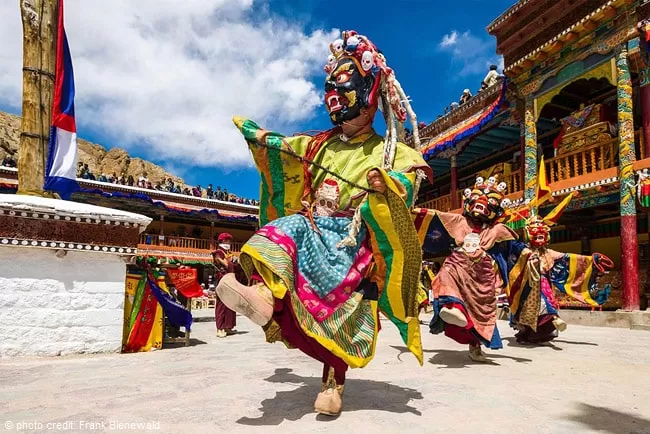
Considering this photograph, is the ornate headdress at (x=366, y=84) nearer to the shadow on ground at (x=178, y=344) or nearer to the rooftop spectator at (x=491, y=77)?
the shadow on ground at (x=178, y=344)

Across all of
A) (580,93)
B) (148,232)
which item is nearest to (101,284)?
(580,93)

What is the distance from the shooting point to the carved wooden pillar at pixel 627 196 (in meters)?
9.40

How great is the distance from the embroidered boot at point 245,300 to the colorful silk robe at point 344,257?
8 centimetres

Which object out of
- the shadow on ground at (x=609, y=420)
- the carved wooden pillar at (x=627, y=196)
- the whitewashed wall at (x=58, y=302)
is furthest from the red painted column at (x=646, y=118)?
the whitewashed wall at (x=58, y=302)

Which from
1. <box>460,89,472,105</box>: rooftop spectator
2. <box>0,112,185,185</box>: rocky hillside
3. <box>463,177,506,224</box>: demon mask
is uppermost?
<box>0,112,185,185</box>: rocky hillside

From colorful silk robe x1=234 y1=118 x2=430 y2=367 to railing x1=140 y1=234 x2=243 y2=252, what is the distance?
71.3 ft

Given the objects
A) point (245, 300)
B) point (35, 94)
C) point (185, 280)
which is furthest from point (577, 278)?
point (35, 94)

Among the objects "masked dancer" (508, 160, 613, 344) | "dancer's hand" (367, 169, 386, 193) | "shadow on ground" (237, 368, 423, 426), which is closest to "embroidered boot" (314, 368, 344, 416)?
"shadow on ground" (237, 368, 423, 426)

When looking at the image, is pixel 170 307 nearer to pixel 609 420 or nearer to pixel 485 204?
pixel 485 204

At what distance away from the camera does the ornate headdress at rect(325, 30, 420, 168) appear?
3.19 metres

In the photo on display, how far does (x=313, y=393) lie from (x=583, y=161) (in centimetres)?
991

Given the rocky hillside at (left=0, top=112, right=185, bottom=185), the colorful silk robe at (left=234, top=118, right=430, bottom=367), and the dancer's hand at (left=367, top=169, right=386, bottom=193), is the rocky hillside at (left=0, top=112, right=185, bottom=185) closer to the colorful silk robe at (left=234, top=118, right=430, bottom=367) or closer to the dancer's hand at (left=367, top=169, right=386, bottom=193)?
the colorful silk robe at (left=234, top=118, right=430, bottom=367)

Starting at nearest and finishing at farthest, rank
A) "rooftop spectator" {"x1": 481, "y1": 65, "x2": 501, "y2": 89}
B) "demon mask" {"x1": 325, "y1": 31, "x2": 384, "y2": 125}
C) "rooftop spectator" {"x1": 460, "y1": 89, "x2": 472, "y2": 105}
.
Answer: "demon mask" {"x1": 325, "y1": 31, "x2": 384, "y2": 125}, "rooftop spectator" {"x1": 481, "y1": 65, "x2": 501, "y2": 89}, "rooftop spectator" {"x1": 460, "y1": 89, "x2": 472, "y2": 105}

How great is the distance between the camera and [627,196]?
9484 millimetres
